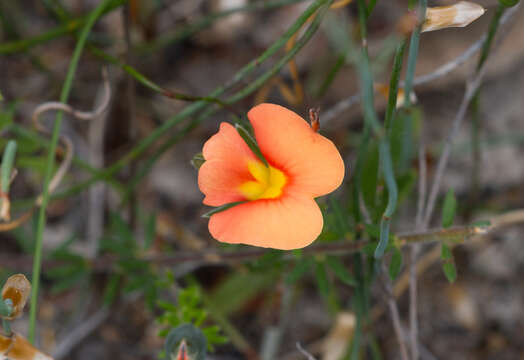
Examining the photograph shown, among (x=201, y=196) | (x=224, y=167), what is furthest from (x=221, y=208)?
(x=201, y=196)

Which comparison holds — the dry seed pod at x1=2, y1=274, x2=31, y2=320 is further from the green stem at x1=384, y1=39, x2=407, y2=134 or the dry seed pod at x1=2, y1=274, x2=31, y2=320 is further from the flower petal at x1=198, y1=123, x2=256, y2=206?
the green stem at x1=384, y1=39, x2=407, y2=134

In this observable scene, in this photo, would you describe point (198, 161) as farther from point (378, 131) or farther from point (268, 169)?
point (378, 131)

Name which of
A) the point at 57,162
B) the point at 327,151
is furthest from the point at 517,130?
the point at 57,162

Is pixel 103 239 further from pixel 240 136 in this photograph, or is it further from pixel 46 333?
pixel 240 136

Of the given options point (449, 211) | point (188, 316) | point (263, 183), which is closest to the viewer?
point (263, 183)

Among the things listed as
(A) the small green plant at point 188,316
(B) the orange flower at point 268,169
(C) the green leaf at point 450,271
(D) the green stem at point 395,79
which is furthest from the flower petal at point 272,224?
(A) the small green plant at point 188,316
